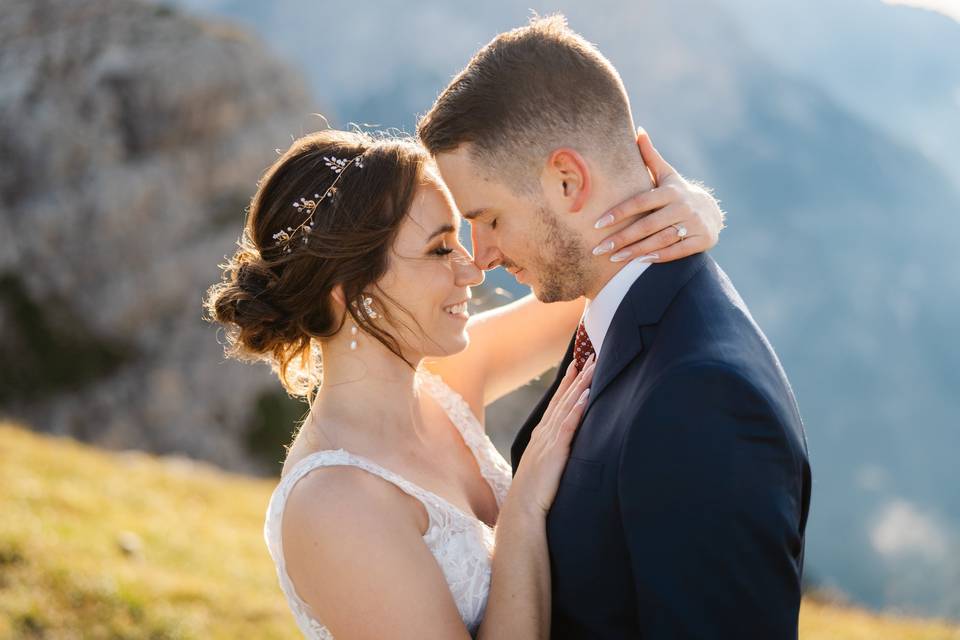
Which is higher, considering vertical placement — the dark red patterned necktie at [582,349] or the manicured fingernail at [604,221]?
the manicured fingernail at [604,221]

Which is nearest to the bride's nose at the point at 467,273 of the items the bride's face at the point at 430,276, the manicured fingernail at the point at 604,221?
the bride's face at the point at 430,276

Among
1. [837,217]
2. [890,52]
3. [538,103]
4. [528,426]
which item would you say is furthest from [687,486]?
[837,217]

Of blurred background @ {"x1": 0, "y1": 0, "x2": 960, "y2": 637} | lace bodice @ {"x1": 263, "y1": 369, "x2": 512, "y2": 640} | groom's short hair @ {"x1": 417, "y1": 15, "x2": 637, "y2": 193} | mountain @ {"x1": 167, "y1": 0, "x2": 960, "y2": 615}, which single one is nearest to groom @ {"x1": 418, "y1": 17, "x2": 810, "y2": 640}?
groom's short hair @ {"x1": 417, "y1": 15, "x2": 637, "y2": 193}

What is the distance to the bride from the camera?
342 cm

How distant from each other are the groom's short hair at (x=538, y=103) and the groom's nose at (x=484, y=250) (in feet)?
1.09

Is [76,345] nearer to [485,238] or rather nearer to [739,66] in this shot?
[485,238]

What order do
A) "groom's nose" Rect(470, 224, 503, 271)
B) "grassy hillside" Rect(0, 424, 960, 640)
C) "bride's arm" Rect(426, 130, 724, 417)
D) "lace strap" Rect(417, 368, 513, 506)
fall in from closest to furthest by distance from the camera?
"groom's nose" Rect(470, 224, 503, 271)
"lace strap" Rect(417, 368, 513, 506)
"bride's arm" Rect(426, 130, 724, 417)
"grassy hillside" Rect(0, 424, 960, 640)

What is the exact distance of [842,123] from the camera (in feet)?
227

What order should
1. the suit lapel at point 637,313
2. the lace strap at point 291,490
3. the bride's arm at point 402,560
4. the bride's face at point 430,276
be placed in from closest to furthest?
the suit lapel at point 637,313, the bride's arm at point 402,560, the lace strap at point 291,490, the bride's face at point 430,276

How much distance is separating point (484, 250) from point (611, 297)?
650mm

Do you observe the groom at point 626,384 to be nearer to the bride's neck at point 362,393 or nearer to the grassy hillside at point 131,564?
the bride's neck at point 362,393

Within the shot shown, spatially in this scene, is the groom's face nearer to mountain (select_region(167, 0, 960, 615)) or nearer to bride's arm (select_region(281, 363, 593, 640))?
bride's arm (select_region(281, 363, 593, 640))

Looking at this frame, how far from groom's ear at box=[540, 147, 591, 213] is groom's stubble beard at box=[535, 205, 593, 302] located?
7 cm

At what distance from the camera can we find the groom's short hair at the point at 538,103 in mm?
3480
